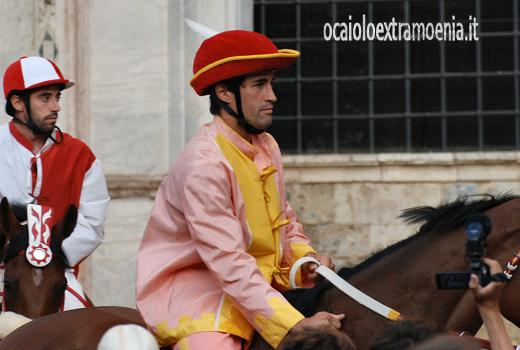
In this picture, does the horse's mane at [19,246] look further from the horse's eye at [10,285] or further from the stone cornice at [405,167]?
the stone cornice at [405,167]

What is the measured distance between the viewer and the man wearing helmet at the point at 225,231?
8.36ft

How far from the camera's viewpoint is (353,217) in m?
6.71

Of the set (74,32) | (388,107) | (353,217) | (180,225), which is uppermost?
(74,32)

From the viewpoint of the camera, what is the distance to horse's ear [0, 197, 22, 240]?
3735 mm

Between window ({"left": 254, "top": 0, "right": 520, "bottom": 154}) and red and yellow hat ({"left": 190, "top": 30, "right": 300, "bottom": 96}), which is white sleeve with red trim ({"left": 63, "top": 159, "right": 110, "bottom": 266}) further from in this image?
window ({"left": 254, "top": 0, "right": 520, "bottom": 154})

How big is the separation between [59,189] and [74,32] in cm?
273

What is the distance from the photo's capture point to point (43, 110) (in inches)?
166

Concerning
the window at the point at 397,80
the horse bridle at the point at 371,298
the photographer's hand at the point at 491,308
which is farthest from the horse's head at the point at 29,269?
the window at the point at 397,80

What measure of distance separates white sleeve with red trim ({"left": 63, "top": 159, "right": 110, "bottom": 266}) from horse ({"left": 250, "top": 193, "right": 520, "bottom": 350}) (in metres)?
1.69

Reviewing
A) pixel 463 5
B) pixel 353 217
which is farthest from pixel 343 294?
pixel 463 5

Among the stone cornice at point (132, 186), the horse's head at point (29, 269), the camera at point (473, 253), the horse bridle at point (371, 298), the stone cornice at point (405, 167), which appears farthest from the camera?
the stone cornice at point (405, 167)

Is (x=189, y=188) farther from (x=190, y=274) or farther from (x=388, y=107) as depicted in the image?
(x=388, y=107)

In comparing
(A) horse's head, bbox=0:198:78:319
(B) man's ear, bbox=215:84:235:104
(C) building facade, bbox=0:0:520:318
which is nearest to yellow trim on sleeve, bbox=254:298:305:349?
(B) man's ear, bbox=215:84:235:104

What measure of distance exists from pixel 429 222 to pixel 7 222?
7.86ft
